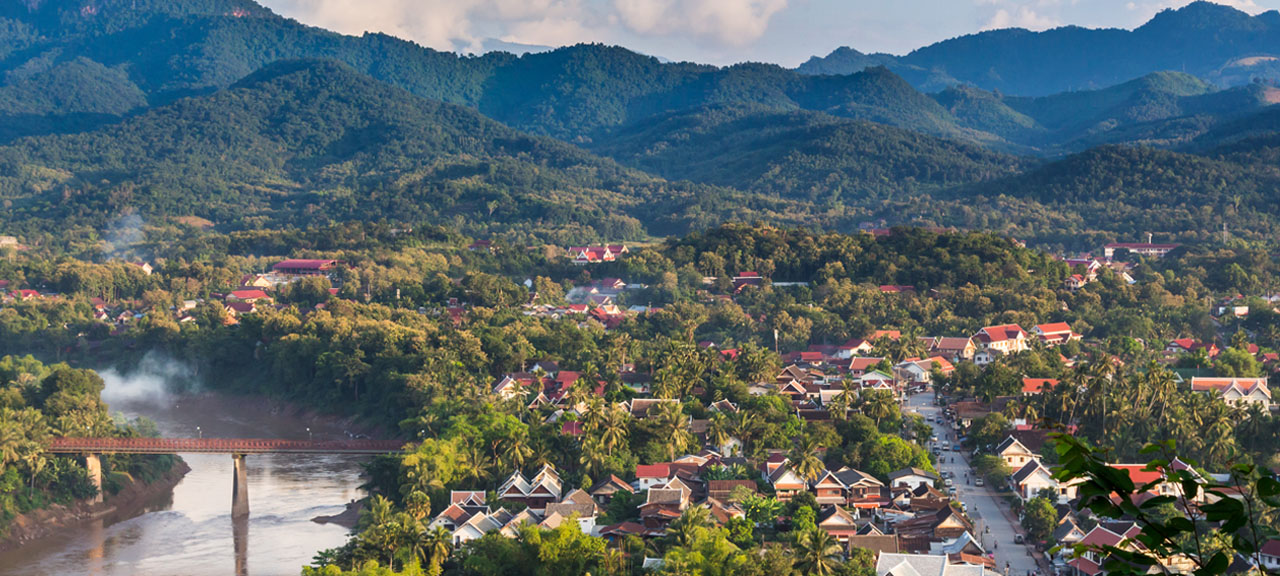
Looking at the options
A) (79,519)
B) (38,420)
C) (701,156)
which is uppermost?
(701,156)

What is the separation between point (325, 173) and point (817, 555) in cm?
14362

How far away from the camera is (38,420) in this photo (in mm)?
41219

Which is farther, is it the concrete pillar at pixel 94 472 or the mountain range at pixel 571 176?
the mountain range at pixel 571 176

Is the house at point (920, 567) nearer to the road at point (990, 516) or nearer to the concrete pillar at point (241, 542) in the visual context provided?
the road at point (990, 516)

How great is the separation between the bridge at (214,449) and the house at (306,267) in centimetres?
4564

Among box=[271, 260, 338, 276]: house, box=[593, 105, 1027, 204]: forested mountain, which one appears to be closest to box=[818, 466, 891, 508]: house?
box=[271, 260, 338, 276]: house

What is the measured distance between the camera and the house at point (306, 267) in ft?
285

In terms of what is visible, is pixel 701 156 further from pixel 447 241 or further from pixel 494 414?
pixel 494 414

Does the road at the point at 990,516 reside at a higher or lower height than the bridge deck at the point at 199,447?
lower

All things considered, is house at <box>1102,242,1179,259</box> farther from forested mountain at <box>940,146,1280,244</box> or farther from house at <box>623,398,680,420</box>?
house at <box>623,398,680,420</box>

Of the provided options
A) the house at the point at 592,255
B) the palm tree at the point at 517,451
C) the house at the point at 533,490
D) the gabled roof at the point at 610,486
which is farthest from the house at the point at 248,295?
the gabled roof at the point at 610,486

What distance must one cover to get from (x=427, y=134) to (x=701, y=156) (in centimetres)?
3767

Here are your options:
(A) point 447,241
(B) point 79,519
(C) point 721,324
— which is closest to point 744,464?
(B) point 79,519

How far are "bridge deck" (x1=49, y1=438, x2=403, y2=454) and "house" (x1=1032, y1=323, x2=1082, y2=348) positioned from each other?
107 feet
